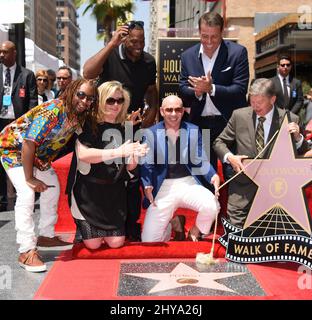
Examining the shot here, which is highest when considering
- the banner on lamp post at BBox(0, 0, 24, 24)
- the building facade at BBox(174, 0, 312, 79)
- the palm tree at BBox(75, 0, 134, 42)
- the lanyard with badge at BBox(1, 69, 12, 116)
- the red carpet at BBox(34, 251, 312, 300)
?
the palm tree at BBox(75, 0, 134, 42)

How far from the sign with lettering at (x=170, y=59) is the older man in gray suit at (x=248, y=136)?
13.5 ft

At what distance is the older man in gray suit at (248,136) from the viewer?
4141mm

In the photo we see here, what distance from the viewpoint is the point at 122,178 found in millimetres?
4332

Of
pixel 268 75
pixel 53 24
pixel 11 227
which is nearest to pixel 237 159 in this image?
pixel 11 227

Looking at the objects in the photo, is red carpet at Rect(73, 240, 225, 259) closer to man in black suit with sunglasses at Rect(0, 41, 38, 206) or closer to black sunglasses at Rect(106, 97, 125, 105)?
black sunglasses at Rect(106, 97, 125, 105)

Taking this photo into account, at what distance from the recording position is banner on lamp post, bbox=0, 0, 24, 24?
601 cm

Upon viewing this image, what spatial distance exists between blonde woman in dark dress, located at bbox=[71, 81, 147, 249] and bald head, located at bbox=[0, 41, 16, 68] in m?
2.54

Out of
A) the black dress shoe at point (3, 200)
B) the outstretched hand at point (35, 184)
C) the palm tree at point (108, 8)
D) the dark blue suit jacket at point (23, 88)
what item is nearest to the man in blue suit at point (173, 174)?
the outstretched hand at point (35, 184)

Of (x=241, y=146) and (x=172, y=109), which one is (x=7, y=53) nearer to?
(x=172, y=109)

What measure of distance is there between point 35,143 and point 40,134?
0.08m

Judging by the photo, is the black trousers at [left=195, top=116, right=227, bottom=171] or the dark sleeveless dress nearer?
the dark sleeveless dress

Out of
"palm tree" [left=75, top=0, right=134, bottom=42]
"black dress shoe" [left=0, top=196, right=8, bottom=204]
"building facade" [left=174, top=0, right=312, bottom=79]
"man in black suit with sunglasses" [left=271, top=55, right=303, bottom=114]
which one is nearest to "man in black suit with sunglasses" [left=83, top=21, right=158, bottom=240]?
"black dress shoe" [left=0, top=196, right=8, bottom=204]

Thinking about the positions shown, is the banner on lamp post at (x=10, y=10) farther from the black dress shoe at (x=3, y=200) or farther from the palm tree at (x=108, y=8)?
the palm tree at (x=108, y=8)
